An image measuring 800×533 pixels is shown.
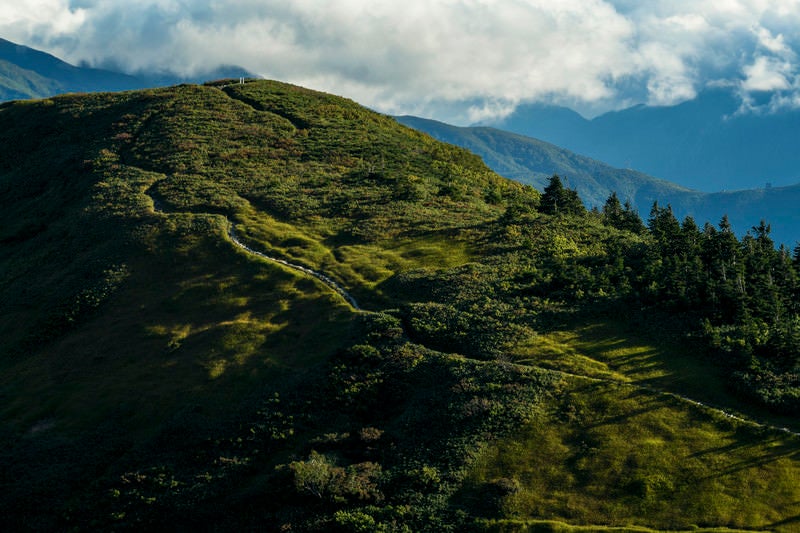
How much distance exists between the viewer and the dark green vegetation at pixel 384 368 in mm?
39656

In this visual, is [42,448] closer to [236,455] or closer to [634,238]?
[236,455]

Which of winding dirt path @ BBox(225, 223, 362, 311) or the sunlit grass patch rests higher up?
winding dirt path @ BBox(225, 223, 362, 311)

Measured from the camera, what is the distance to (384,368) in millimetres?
51688

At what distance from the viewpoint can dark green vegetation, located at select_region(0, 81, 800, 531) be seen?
130 ft

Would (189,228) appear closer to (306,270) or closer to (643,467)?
(306,270)

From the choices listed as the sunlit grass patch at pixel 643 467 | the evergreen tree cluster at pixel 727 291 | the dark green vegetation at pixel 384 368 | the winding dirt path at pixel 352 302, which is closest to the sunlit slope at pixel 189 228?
the dark green vegetation at pixel 384 368

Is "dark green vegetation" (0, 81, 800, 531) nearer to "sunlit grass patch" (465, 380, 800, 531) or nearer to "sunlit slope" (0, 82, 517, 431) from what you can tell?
"sunlit grass patch" (465, 380, 800, 531)

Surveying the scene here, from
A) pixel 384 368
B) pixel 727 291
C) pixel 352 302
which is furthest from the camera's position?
pixel 352 302

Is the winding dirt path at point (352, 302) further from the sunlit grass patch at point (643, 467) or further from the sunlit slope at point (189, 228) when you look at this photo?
the sunlit slope at point (189, 228)

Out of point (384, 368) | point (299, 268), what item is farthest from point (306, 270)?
point (384, 368)

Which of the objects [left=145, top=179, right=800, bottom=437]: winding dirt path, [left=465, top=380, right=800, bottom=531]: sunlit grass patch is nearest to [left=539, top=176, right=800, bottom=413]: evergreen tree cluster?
[left=145, top=179, right=800, bottom=437]: winding dirt path

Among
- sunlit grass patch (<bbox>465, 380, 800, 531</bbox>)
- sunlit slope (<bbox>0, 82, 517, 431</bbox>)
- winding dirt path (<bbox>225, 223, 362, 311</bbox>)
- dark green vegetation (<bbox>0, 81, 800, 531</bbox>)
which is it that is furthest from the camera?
winding dirt path (<bbox>225, 223, 362, 311</bbox>)

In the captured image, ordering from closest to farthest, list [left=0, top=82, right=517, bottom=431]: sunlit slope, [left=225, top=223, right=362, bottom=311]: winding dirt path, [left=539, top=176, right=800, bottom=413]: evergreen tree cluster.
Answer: [left=539, top=176, right=800, bottom=413]: evergreen tree cluster < [left=0, top=82, right=517, bottom=431]: sunlit slope < [left=225, top=223, right=362, bottom=311]: winding dirt path

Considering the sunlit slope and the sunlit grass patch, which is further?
the sunlit slope
